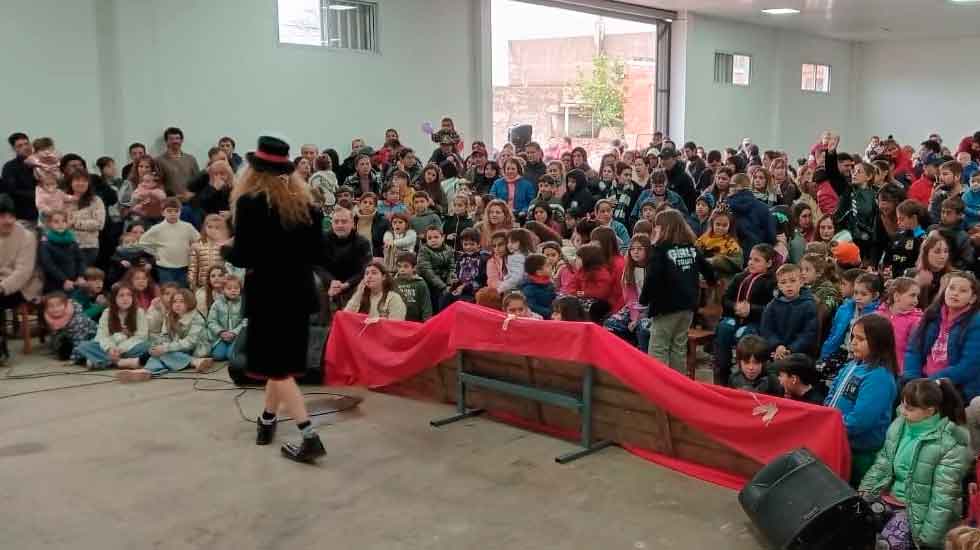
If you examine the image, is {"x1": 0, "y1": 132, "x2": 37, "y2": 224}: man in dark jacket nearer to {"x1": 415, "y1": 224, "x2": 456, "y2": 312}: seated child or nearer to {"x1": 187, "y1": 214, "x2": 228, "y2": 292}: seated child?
{"x1": 187, "y1": 214, "x2": 228, "y2": 292}: seated child

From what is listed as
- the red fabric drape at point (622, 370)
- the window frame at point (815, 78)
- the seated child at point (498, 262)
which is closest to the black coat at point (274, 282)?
the red fabric drape at point (622, 370)

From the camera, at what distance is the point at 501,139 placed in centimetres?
1864

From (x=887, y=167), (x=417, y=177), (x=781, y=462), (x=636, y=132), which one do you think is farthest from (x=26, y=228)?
(x=636, y=132)

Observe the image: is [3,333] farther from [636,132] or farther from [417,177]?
[636,132]

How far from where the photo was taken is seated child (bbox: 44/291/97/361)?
754 centimetres

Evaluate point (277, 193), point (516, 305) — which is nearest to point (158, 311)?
point (277, 193)

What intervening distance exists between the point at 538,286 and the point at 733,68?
50.4ft

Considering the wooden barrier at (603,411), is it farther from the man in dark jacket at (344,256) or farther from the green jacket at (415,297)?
the man in dark jacket at (344,256)

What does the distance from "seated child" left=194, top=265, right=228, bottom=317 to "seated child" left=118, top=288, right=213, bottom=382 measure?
129mm

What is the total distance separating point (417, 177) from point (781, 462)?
22.9ft

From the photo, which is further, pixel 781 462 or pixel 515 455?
pixel 515 455

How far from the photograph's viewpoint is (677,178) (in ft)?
32.7

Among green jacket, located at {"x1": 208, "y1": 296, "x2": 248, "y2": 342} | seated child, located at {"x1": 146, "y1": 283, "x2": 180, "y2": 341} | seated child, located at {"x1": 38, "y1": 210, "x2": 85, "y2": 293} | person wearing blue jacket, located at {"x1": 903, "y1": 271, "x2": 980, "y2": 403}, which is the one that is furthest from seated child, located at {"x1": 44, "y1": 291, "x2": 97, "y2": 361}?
person wearing blue jacket, located at {"x1": 903, "y1": 271, "x2": 980, "y2": 403}

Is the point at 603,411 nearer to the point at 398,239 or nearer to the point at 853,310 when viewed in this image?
the point at 853,310
